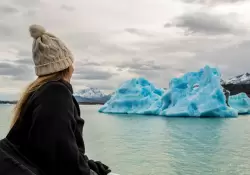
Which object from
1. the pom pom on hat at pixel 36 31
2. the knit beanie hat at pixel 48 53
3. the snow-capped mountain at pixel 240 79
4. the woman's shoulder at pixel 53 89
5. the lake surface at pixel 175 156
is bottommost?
the lake surface at pixel 175 156

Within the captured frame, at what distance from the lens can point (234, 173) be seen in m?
6.88

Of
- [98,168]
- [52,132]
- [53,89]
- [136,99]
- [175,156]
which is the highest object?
[53,89]

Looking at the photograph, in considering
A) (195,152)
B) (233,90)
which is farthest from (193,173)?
(233,90)

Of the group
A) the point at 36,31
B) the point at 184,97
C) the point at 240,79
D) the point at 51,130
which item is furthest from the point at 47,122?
the point at 240,79

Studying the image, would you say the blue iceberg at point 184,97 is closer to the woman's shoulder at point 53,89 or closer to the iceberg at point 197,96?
the iceberg at point 197,96

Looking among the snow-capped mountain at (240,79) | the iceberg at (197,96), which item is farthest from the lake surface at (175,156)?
the snow-capped mountain at (240,79)

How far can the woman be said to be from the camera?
1.10m

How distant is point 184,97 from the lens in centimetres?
2411

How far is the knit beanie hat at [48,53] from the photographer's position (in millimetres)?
1224

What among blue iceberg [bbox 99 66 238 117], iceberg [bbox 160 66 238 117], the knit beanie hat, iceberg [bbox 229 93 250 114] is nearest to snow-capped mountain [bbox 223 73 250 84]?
iceberg [bbox 229 93 250 114]

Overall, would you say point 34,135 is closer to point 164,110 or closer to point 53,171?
point 53,171

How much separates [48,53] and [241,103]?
3155 cm

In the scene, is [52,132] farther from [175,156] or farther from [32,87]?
[175,156]

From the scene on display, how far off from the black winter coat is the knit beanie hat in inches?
3.3
